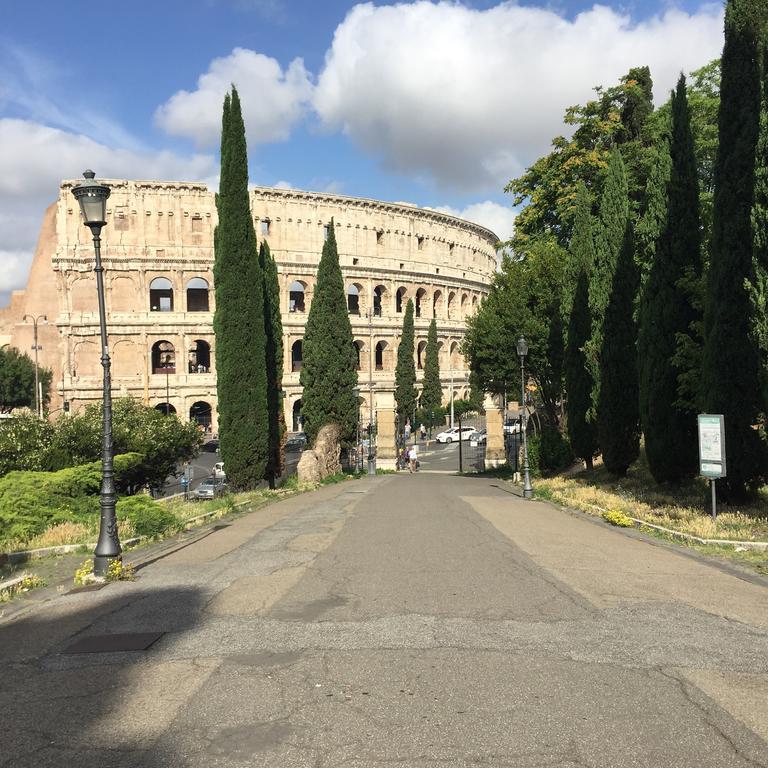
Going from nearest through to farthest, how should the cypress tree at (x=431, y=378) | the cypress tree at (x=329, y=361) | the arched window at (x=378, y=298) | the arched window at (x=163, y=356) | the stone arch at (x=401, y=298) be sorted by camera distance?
Result: 1. the cypress tree at (x=329, y=361)
2. the arched window at (x=163, y=356)
3. the cypress tree at (x=431, y=378)
4. the arched window at (x=378, y=298)
5. the stone arch at (x=401, y=298)

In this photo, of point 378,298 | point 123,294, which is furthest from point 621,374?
point 378,298

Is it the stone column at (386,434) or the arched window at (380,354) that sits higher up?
the arched window at (380,354)

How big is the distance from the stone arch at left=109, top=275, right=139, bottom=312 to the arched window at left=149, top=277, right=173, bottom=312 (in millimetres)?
2980

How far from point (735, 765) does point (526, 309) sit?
29.1 metres

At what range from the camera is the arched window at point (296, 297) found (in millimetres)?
67025

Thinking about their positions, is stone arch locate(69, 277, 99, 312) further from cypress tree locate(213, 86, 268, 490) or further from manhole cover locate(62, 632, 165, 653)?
manhole cover locate(62, 632, 165, 653)

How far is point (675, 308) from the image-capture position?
16.8 m

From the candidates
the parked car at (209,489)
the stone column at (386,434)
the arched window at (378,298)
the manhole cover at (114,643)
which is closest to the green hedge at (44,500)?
the manhole cover at (114,643)

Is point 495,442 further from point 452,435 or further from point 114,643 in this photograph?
point 114,643

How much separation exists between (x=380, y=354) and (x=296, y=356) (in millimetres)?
9002

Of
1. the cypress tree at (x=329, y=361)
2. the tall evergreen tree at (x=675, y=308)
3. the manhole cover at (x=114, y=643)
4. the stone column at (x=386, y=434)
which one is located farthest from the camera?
the stone column at (x=386, y=434)

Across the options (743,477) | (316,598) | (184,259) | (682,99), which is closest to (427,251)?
(184,259)

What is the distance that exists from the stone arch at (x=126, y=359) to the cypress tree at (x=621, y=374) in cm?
4682

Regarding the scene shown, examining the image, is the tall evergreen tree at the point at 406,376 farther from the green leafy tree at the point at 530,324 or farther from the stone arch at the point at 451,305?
the green leafy tree at the point at 530,324
